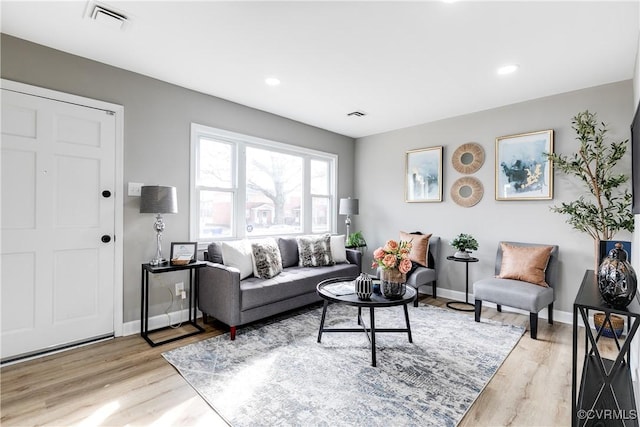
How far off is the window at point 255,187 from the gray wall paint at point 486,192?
735 mm

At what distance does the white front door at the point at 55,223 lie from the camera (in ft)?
7.86

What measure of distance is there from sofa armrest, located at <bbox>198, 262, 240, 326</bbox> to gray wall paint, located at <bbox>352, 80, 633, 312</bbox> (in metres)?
2.86

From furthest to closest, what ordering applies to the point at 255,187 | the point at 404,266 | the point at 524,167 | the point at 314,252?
the point at 255,187, the point at 314,252, the point at 524,167, the point at 404,266

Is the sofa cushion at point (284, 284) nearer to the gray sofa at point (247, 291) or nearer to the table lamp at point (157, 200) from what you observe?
the gray sofa at point (247, 291)

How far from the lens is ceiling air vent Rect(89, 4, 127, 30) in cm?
205

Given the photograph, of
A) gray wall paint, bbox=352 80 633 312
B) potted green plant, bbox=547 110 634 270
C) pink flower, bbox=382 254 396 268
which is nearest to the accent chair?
gray wall paint, bbox=352 80 633 312

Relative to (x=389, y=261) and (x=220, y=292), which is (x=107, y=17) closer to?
(x=220, y=292)

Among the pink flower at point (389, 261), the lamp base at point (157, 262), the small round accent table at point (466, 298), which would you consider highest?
the pink flower at point (389, 261)

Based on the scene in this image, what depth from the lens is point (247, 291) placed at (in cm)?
289

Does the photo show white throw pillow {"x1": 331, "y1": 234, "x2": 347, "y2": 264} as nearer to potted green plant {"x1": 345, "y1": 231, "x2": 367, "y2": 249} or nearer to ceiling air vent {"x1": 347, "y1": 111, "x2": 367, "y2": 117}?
potted green plant {"x1": 345, "y1": 231, "x2": 367, "y2": 249}

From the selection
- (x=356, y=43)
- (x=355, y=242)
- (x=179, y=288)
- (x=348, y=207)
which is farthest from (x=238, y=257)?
(x=356, y=43)

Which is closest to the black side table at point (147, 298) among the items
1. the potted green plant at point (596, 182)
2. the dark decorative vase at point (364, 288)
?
the dark decorative vase at point (364, 288)

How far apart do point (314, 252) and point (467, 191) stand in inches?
86.8

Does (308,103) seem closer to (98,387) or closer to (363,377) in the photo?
(363,377)
